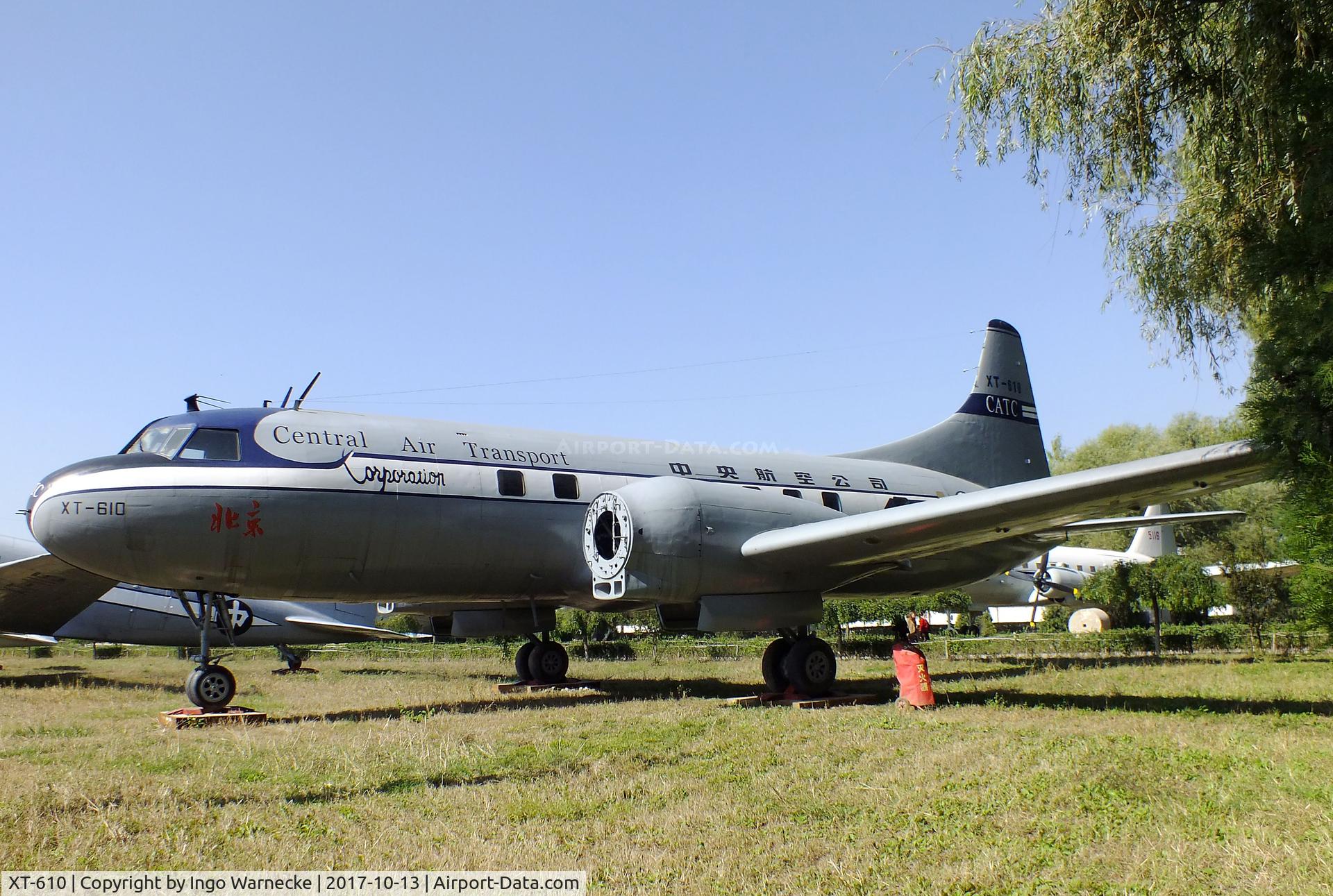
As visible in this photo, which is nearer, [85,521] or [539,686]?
[85,521]

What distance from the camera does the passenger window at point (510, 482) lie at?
42.7 ft

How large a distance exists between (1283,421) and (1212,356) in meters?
7.90

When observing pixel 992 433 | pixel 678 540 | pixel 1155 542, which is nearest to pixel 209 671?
pixel 678 540

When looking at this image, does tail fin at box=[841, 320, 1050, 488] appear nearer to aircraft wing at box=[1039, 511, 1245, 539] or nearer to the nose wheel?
aircraft wing at box=[1039, 511, 1245, 539]

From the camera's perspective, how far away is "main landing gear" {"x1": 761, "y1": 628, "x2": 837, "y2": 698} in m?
12.8

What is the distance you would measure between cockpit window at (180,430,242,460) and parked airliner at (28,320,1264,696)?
0.02 m

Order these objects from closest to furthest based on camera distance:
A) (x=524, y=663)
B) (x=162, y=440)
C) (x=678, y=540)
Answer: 1. (x=162, y=440)
2. (x=678, y=540)
3. (x=524, y=663)

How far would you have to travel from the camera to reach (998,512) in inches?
433

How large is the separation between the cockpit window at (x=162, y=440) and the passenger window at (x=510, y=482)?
13.3 ft

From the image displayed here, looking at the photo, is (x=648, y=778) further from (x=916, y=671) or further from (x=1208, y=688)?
(x=1208, y=688)

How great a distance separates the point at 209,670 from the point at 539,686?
5596 mm

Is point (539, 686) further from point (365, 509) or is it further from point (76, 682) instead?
point (76, 682)

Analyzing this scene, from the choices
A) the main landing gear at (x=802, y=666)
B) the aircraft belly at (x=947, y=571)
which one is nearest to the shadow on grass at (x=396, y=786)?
the main landing gear at (x=802, y=666)

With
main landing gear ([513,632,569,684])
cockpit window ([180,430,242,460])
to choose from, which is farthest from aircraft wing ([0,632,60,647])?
cockpit window ([180,430,242,460])
